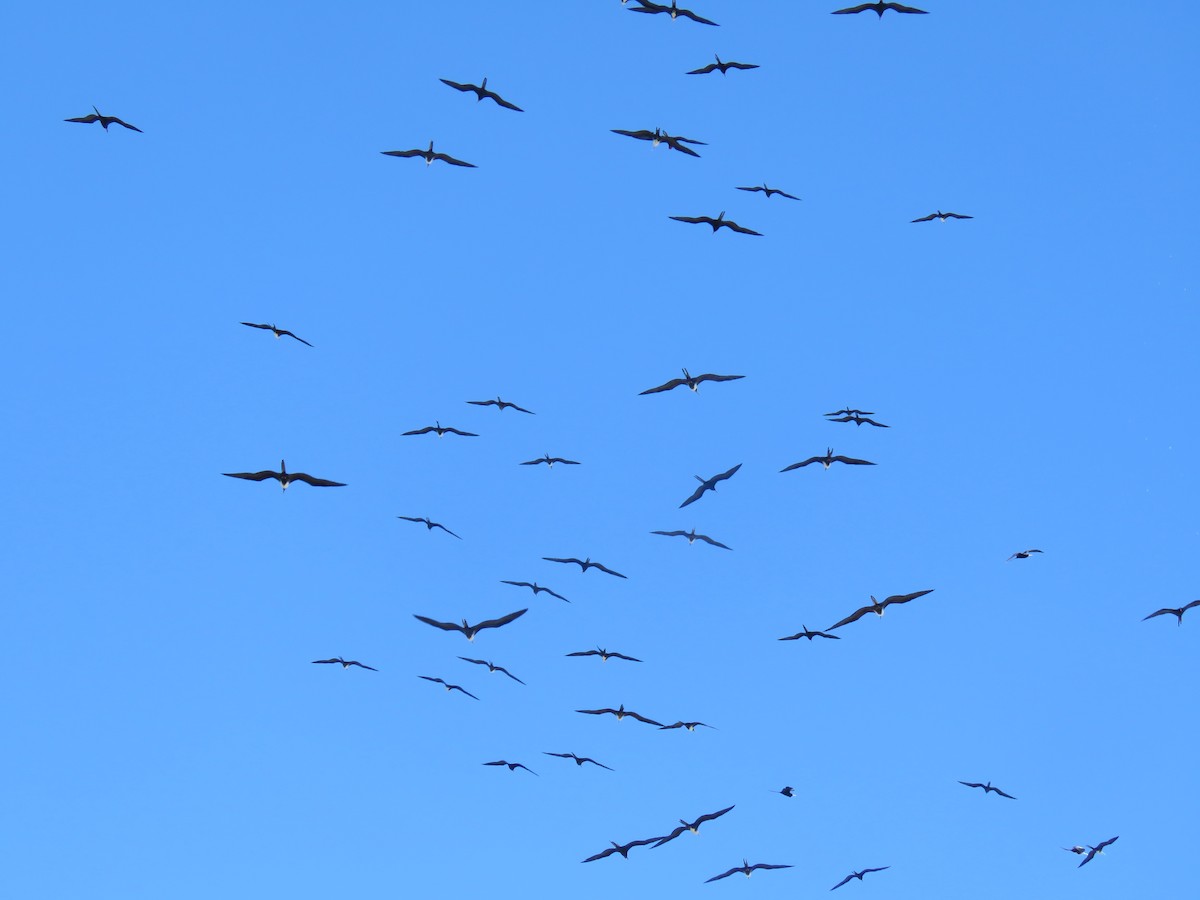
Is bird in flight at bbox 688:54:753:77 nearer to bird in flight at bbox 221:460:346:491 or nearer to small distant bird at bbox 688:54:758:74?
A: small distant bird at bbox 688:54:758:74

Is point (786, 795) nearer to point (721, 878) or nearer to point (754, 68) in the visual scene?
point (721, 878)

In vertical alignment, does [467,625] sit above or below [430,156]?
below

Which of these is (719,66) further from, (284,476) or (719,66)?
(284,476)

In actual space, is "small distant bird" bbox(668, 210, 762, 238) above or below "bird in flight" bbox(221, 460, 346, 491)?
above

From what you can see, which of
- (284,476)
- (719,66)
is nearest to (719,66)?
(719,66)

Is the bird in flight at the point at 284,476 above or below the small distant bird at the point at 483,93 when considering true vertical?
below

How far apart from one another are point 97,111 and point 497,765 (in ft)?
140

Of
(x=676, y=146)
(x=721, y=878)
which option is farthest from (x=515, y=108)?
(x=721, y=878)

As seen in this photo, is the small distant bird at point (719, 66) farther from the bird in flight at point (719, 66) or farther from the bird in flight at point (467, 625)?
the bird in flight at point (467, 625)

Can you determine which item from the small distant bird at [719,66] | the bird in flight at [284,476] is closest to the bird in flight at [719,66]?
the small distant bird at [719,66]

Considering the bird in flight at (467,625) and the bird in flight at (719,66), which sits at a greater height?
the bird in flight at (719,66)

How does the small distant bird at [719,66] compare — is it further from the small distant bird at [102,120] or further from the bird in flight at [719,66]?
the small distant bird at [102,120]

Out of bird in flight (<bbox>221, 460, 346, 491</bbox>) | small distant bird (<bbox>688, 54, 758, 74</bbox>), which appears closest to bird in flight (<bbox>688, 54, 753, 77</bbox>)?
small distant bird (<bbox>688, 54, 758, 74</bbox>)

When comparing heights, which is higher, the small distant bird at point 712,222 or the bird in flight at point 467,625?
the small distant bird at point 712,222
